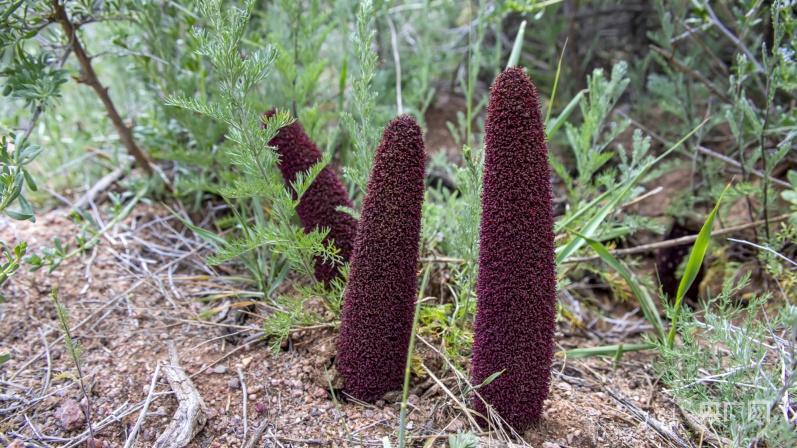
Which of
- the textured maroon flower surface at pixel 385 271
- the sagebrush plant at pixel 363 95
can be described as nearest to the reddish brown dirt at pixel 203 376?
the textured maroon flower surface at pixel 385 271

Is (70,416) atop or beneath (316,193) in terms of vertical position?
beneath

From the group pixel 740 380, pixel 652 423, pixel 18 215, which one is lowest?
pixel 652 423

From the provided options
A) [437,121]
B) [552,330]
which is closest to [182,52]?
[437,121]

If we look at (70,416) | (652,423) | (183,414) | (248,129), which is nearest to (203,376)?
(183,414)

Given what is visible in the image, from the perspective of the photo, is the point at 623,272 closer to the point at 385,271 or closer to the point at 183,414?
the point at 385,271

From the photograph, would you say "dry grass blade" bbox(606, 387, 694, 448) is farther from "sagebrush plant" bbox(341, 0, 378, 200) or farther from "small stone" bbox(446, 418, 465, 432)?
"sagebrush plant" bbox(341, 0, 378, 200)

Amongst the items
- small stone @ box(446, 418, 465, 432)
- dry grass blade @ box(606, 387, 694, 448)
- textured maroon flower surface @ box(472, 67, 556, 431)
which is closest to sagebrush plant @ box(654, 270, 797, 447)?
dry grass blade @ box(606, 387, 694, 448)

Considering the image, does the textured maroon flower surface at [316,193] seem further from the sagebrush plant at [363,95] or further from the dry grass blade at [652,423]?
the dry grass blade at [652,423]
